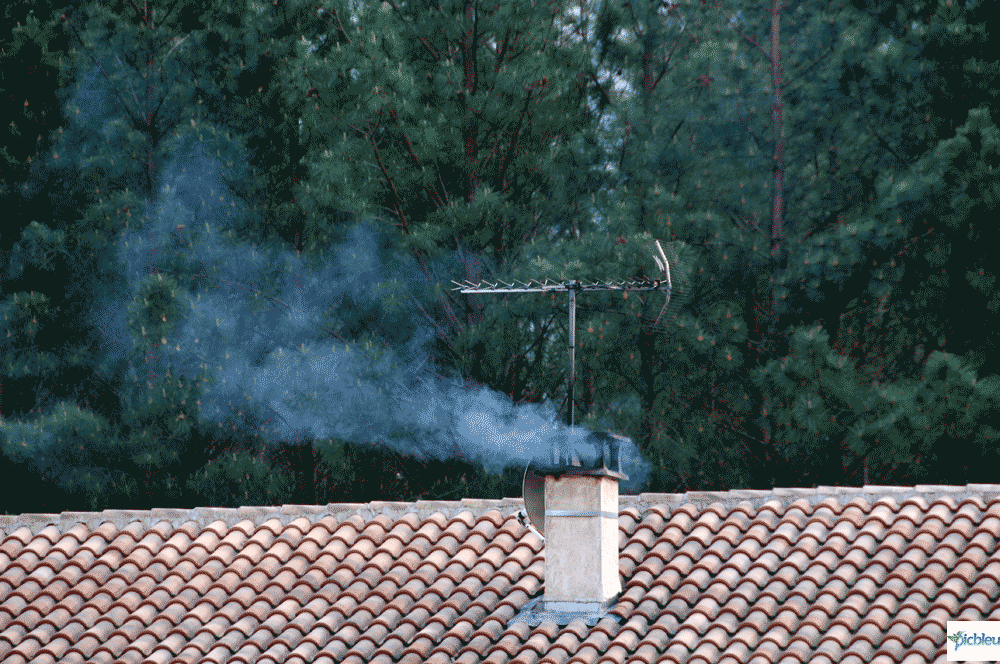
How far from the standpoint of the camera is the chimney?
34.2 ft

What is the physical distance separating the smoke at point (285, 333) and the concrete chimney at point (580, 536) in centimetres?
1090

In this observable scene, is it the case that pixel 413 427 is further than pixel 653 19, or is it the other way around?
pixel 653 19

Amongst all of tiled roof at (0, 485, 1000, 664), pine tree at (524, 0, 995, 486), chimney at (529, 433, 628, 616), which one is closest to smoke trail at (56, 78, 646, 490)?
pine tree at (524, 0, 995, 486)

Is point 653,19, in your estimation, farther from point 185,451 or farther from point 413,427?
point 185,451

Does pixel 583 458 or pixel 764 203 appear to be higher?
pixel 764 203

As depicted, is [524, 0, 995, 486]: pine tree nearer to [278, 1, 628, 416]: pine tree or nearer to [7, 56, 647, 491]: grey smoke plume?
[278, 1, 628, 416]: pine tree

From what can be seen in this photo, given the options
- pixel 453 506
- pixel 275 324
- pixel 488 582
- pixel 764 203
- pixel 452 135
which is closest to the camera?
pixel 488 582

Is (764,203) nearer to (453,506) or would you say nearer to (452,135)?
(452,135)

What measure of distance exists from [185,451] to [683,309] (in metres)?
8.29

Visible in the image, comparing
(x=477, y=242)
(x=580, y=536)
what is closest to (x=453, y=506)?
(x=580, y=536)

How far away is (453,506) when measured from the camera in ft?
40.2

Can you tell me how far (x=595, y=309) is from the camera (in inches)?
955

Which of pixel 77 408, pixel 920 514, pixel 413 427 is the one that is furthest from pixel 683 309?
pixel 920 514

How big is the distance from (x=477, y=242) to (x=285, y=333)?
11.3 ft
